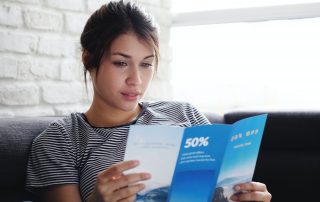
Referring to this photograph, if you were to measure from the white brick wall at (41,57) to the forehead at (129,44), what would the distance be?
45cm

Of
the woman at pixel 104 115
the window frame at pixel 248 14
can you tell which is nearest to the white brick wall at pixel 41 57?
the woman at pixel 104 115

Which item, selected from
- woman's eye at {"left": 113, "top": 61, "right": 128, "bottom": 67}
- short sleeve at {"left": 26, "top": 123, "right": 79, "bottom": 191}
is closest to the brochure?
short sleeve at {"left": 26, "top": 123, "right": 79, "bottom": 191}

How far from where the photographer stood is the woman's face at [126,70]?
133cm

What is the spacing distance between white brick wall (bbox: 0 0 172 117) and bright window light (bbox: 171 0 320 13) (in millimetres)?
659

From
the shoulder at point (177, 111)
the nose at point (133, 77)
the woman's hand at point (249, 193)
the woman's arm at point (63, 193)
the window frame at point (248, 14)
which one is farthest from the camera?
the window frame at point (248, 14)

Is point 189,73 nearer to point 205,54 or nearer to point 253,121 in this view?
point 205,54

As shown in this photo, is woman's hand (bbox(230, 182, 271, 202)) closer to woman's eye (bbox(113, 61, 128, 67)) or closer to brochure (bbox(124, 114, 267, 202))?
brochure (bbox(124, 114, 267, 202))

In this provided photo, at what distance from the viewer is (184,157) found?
947 mm

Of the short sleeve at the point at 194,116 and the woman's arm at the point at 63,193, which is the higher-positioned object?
the short sleeve at the point at 194,116

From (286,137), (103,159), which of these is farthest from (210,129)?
(286,137)

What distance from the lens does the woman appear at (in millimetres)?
1248

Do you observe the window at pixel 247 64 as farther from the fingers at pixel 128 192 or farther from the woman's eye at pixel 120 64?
the fingers at pixel 128 192

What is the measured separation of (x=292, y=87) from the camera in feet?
7.38

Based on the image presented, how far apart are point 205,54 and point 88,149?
4.33 ft
